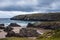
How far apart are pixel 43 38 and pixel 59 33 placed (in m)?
1.93

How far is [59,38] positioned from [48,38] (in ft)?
4.36

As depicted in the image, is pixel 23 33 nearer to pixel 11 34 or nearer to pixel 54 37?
pixel 11 34

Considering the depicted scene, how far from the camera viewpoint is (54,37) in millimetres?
25844

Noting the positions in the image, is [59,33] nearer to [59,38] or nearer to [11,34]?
[59,38]

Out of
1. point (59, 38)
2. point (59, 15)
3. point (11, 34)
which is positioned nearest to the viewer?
point (59, 38)

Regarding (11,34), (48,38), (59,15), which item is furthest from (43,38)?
(59,15)

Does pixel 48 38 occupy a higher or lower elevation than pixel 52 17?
higher

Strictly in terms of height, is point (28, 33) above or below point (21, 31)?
below

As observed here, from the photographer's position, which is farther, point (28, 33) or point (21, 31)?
point (21, 31)

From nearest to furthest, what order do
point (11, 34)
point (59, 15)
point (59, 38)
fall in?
point (59, 38), point (11, 34), point (59, 15)

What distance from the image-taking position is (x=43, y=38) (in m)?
26.7

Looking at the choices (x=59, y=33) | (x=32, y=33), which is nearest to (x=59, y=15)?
(x=32, y=33)

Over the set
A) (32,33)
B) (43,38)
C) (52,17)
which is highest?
(43,38)

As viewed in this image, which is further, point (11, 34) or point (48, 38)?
point (11, 34)
